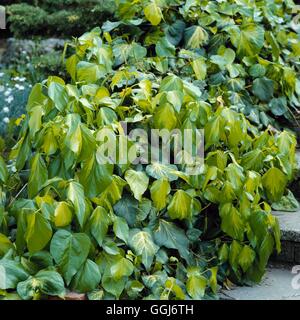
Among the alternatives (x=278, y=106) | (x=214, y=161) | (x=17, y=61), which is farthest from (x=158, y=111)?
(x=17, y=61)

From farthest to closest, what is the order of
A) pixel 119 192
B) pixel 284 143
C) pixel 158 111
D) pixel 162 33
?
pixel 162 33 < pixel 284 143 < pixel 158 111 < pixel 119 192

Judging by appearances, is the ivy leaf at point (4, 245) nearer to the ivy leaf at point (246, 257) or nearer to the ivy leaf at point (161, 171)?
the ivy leaf at point (161, 171)

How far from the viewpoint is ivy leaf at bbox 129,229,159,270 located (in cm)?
226

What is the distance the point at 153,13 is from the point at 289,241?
118 cm

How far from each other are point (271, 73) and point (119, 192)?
123 cm

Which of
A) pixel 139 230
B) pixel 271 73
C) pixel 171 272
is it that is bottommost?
pixel 171 272

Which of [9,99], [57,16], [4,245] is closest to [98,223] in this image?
[4,245]

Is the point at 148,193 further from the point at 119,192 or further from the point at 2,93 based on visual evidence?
the point at 2,93

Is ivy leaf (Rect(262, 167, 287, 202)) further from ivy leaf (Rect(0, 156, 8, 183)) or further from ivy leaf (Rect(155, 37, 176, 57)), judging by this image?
ivy leaf (Rect(0, 156, 8, 183))

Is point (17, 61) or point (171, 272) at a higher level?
point (171, 272)

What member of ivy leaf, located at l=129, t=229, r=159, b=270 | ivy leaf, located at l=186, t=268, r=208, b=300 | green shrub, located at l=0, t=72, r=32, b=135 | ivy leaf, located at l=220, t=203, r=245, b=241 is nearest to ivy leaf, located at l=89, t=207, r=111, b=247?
ivy leaf, located at l=129, t=229, r=159, b=270

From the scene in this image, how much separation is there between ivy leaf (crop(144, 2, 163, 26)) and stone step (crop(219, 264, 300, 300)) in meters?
1.22

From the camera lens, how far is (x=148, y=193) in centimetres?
247

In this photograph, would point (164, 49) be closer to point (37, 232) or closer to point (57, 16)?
point (37, 232)
